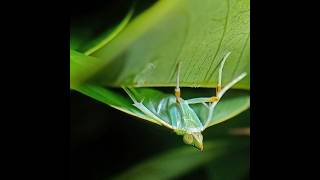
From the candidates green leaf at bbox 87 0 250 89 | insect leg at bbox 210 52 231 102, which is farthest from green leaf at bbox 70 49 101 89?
insect leg at bbox 210 52 231 102

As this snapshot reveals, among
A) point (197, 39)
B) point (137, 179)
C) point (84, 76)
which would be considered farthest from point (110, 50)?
point (137, 179)

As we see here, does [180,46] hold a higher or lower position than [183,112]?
higher

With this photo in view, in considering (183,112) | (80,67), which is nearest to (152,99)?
(183,112)

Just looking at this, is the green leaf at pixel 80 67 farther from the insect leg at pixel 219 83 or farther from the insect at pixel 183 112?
the insect leg at pixel 219 83

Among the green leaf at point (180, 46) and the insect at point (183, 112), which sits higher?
the green leaf at point (180, 46)

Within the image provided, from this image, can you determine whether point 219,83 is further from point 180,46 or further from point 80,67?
point 80,67

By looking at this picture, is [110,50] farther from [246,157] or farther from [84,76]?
[246,157]

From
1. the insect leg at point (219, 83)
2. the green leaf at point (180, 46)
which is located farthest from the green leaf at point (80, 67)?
the insect leg at point (219, 83)
